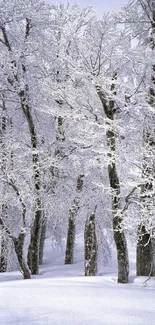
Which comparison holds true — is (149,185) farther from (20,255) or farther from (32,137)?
(32,137)

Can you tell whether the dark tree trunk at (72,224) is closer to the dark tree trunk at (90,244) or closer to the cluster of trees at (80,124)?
the cluster of trees at (80,124)

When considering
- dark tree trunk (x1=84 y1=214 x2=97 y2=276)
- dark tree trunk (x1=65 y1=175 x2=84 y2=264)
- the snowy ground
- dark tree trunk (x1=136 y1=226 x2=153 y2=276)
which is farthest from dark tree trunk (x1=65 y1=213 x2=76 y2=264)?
the snowy ground

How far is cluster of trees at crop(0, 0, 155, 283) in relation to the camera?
983 centimetres

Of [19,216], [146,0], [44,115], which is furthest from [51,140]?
[146,0]

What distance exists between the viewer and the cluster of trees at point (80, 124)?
983 centimetres

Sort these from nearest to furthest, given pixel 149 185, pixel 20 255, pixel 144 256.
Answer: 1. pixel 149 185
2. pixel 144 256
3. pixel 20 255

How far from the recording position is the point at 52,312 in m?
5.49

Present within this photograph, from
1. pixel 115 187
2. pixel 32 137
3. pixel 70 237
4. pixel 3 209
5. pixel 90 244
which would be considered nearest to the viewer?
pixel 115 187

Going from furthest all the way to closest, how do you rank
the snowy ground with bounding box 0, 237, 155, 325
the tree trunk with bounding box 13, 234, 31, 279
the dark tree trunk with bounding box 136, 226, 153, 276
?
1. the tree trunk with bounding box 13, 234, 31, 279
2. the dark tree trunk with bounding box 136, 226, 153, 276
3. the snowy ground with bounding box 0, 237, 155, 325

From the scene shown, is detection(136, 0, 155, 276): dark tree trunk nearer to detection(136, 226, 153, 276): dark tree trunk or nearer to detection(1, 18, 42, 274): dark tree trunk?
detection(136, 226, 153, 276): dark tree trunk

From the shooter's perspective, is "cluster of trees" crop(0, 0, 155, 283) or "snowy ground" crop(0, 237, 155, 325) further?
"cluster of trees" crop(0, 0, 155, 283)

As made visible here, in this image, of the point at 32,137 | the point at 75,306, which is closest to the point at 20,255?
the point at 32,137

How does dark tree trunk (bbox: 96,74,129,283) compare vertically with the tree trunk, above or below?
above

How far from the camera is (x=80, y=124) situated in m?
10.6
